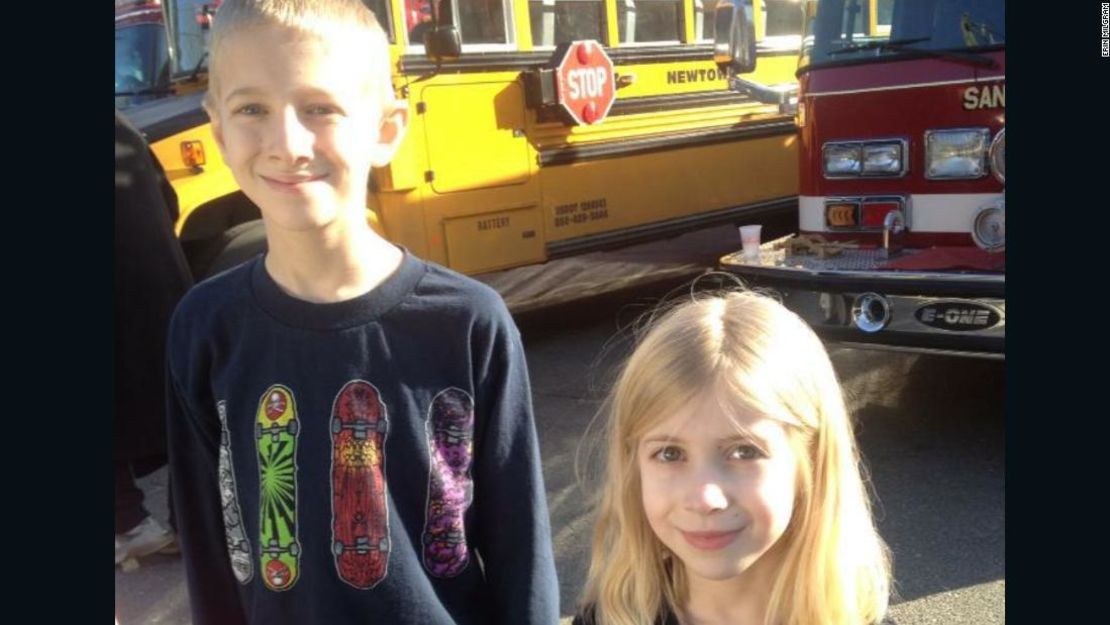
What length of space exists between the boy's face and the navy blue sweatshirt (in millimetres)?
130

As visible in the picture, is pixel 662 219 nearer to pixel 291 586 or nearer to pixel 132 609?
pixel 132 609

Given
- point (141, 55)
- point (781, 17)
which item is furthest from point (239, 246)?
point (781, 17)

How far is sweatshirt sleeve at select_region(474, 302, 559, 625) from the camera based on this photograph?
4.81ft

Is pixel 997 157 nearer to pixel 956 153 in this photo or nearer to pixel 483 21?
pixel 956 153

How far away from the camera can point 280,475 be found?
4.68 ft

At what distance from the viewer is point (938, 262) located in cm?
402

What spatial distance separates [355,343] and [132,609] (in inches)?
87.8

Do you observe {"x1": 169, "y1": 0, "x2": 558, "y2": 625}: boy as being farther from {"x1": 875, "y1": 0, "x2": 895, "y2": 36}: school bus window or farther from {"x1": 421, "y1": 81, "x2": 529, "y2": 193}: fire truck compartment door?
{"x1": 421, "y1": 81, "x2": 529, "y2": 193}: fire truck compartment door

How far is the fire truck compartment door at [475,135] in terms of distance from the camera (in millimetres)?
5262

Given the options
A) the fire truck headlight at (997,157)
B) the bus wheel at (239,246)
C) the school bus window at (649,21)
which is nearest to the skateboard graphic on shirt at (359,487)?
the bus wheel at (239,246)

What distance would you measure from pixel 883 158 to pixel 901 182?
126 millimetres

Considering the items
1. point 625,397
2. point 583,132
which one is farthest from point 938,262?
point 625,397

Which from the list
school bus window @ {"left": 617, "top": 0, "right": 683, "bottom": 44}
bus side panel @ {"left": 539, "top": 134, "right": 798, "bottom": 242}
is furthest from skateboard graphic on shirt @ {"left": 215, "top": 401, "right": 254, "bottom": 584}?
school bus window @ {"left": 617, "top": 0, "right": 683, "bottom": 44}

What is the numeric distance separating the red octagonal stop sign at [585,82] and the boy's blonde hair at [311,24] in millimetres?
4271
